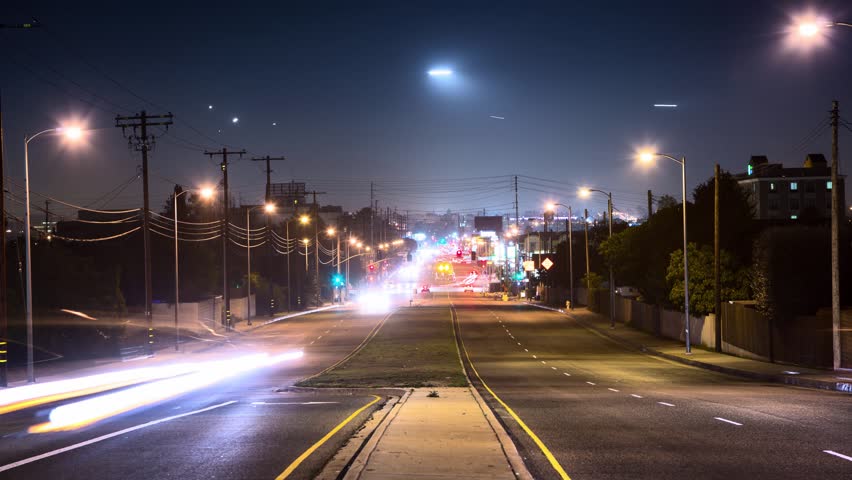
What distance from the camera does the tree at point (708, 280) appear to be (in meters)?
47.0

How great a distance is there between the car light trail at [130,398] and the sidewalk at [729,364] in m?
19.8

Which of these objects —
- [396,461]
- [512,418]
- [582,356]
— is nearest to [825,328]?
[582,356]

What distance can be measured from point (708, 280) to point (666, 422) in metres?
31.4

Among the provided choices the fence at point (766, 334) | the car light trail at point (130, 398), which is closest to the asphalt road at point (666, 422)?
the fence at point (766, 334)

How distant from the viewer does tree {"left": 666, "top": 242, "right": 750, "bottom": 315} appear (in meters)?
47.0

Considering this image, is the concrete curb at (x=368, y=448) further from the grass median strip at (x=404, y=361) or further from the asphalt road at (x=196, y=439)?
the grass median strip at (x=404, y=361)

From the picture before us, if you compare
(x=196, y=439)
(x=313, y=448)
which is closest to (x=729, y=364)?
(x=313, y=448)

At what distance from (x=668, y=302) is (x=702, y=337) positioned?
314 inches

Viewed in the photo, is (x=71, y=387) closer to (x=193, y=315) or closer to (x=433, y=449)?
(x=433, y=449)

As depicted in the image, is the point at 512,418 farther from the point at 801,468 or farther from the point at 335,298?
the point at 335,298

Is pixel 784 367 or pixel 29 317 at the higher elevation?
pixel 29 317

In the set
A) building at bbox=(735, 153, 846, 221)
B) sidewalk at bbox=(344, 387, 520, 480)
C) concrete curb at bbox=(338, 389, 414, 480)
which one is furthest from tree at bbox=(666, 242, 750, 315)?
building at bbox=(735, 153, 846, 221)

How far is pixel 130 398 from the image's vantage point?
2331 centimetres

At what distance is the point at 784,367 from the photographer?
3347 centimetres
